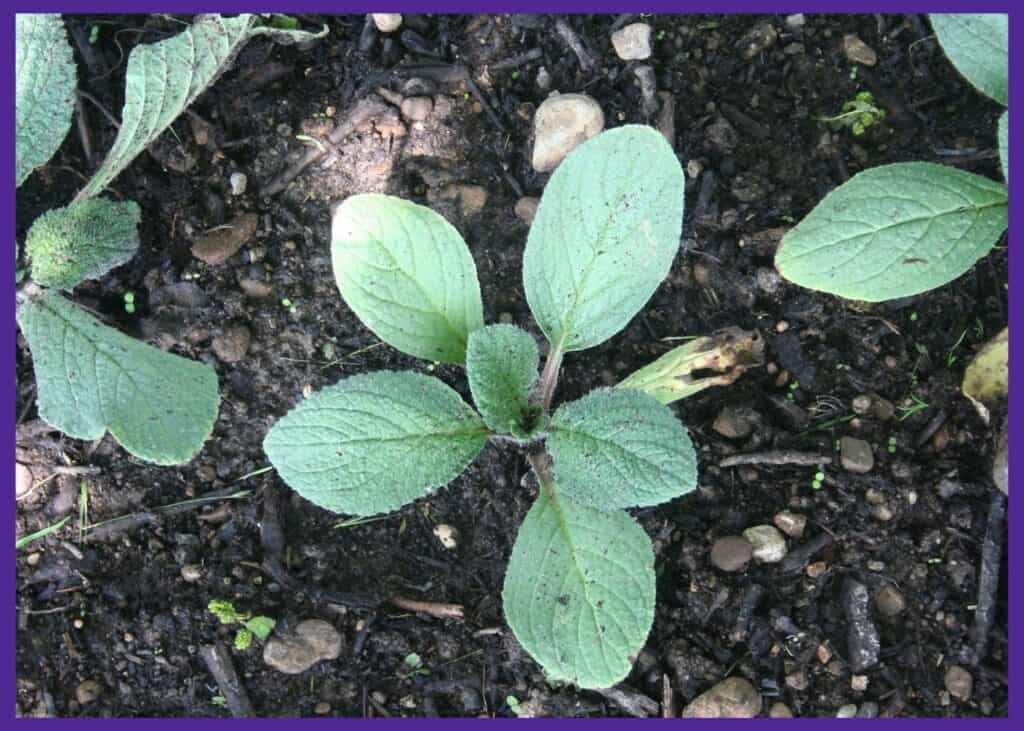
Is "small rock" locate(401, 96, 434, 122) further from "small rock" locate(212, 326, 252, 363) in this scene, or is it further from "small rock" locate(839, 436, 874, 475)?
"small rock" locate(839, 436, 874, 475)

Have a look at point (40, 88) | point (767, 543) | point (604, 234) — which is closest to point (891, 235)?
point (604, 234)

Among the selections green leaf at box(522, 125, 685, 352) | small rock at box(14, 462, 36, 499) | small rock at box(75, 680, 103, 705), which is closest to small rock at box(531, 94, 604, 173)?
green leaf at box(522, 125, 685, 352)

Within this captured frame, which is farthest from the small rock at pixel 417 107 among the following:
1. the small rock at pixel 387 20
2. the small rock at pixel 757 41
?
the small rock at pixel 757 41

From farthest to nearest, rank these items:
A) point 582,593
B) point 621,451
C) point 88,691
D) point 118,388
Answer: point 88,691
point 118,388
point 582,593
point 621,451

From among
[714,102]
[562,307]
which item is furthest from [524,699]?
[714,102]

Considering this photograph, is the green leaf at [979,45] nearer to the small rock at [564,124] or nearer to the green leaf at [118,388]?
the small rock at [564,124]

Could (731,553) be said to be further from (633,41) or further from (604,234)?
(633,41)
